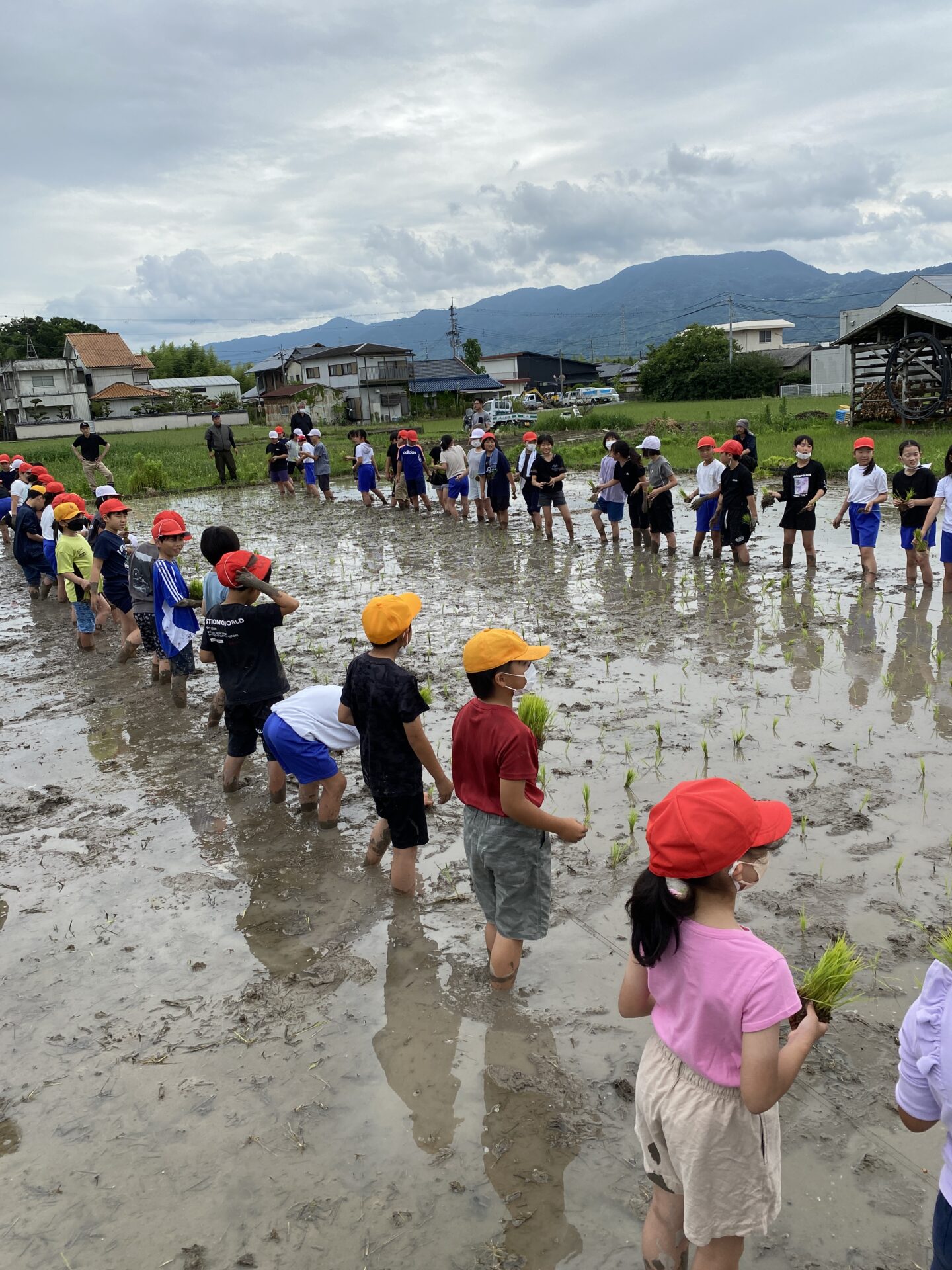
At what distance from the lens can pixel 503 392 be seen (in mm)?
71250

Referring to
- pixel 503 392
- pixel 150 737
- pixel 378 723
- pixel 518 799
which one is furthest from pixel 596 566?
pixel 503 392

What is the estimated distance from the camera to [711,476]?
11.1 meters

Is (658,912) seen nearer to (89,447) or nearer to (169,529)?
(169,529)

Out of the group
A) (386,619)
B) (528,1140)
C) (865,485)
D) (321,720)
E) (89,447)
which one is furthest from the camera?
(89,447)

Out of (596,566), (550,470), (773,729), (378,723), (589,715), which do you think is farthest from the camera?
(550,470)

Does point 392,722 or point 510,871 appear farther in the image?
point 392,722

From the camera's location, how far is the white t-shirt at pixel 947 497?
8.36 m

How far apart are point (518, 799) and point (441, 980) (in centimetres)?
116

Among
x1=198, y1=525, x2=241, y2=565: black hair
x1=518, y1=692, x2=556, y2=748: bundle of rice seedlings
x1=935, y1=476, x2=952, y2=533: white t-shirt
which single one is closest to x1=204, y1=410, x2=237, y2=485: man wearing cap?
x1=198, y1=525, x2=241, y2=565: black hair

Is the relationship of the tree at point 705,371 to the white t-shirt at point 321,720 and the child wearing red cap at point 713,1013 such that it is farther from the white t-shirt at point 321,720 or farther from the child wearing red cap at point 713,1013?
the child wearing red cap at point 713,1013

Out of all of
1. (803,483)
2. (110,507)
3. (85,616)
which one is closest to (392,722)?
(110,507)

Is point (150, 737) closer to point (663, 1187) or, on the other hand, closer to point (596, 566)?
point (663, 1187)

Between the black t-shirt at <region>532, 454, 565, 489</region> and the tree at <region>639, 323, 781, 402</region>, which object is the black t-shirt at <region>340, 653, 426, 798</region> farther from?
the tree at <region>639, 323, 781, 402</region>

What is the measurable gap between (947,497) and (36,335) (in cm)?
8480
